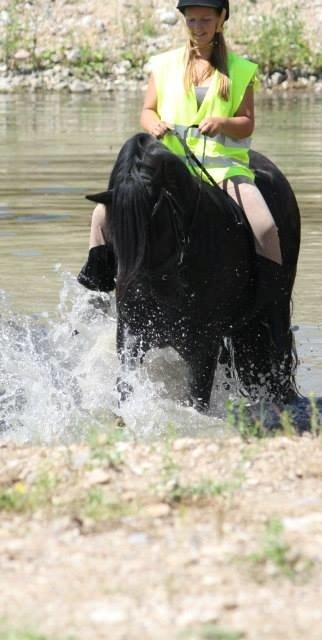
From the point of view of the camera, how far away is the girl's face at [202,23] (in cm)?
650

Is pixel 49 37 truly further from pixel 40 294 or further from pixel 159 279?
pixel 159 279

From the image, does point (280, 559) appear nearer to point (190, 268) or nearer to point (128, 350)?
point (190, 268)

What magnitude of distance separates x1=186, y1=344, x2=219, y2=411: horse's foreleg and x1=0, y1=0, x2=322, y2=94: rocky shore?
17997mm

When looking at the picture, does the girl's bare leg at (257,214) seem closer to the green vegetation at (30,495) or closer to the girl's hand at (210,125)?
the girl's hand at (210,125)

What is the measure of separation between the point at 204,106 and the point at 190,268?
0.83m

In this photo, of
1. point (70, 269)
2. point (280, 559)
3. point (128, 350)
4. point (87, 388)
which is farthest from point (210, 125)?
point (70, 269)

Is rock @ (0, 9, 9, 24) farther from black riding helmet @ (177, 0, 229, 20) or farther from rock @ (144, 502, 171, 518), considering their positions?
rock @ (144, 502, 171, 518)

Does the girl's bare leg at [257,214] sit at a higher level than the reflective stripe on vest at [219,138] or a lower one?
lower

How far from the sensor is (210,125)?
21.0 ft

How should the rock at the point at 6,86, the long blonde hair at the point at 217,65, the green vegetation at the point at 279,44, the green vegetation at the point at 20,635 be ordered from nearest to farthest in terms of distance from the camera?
the green vegetation at the point at 20,635 < the long blonde hair at the point at 217,65 < the green vegetation at the point at 279,44 < the rock at the point at 6,86

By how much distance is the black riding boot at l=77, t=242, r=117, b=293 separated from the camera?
21.7 feet

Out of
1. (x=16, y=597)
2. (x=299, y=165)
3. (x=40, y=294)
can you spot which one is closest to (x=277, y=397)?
(x=40, y=294)

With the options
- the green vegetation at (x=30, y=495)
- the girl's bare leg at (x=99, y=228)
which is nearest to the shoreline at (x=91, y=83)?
the girl's bare leg at (x=99, y=228)

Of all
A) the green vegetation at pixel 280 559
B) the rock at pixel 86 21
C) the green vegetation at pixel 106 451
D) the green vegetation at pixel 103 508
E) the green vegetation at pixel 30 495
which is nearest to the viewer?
the green vegetation at pixel 280 559
